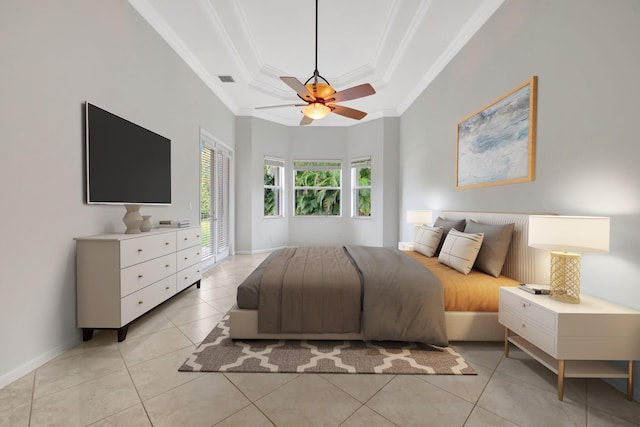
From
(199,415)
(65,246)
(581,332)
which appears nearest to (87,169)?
(65,246)

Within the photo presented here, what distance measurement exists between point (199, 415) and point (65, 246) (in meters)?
1.59

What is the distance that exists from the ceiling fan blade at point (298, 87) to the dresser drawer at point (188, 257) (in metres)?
2.08

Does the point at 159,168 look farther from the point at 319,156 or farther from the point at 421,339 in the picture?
the point at 319,156

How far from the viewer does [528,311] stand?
5.36 feet

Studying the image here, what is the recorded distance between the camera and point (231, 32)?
3291mm

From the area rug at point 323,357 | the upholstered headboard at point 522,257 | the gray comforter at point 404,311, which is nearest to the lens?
the area rug at point 323,357

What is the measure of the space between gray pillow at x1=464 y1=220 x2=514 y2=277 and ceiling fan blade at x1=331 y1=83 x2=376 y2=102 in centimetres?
174

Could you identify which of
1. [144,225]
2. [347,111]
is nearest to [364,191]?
[347,111]

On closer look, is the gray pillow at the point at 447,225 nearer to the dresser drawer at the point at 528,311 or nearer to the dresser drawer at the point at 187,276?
the dresser drawer at the point at 528,311

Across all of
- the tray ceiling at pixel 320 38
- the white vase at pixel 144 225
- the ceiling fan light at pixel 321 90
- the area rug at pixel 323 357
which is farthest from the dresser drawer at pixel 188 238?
the tray ceiling at pixel 320 38

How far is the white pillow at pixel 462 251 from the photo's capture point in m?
2.30

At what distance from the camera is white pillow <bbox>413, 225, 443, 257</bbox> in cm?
303

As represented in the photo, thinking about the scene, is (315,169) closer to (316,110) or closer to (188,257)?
(316,110)

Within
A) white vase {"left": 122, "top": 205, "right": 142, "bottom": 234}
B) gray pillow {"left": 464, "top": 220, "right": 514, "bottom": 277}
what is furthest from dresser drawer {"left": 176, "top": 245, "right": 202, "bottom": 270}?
gray pillow {"left": 464, "top": 220, "right": 514, "bottom": 277}
